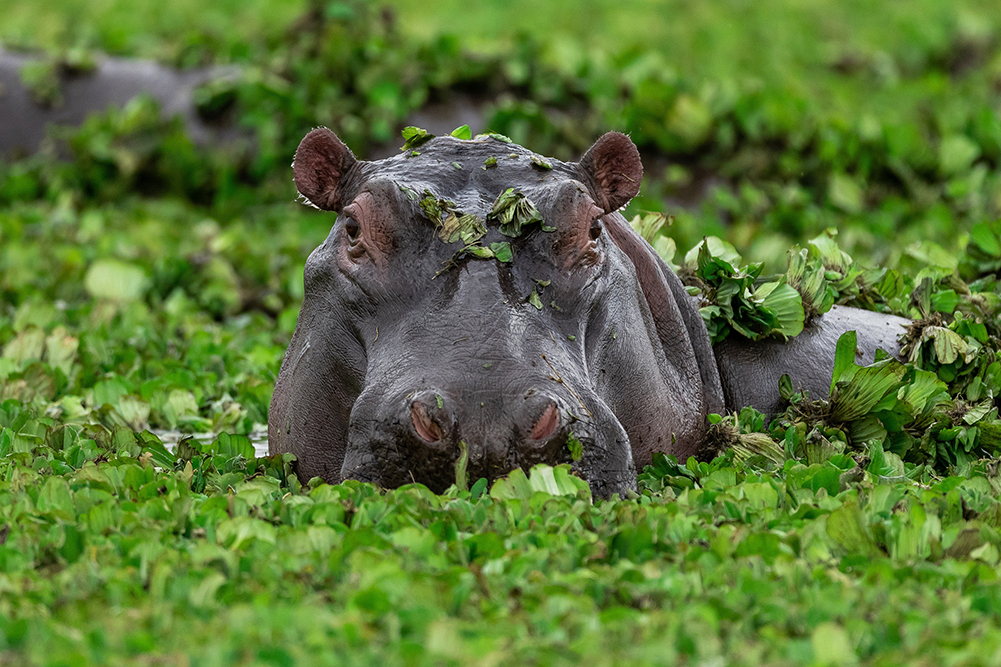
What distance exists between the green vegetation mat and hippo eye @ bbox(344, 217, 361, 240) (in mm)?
310

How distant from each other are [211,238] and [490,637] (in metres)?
9.07

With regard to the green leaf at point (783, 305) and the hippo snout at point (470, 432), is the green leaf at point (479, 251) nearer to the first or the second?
the hippo snout at point (470, 432)

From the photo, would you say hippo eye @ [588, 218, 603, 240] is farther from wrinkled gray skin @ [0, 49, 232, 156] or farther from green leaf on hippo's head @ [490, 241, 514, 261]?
wrinkled gray skin @ [0, 49, 232, 156]

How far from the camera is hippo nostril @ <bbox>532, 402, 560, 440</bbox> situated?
393 cm

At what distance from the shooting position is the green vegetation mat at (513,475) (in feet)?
10.0

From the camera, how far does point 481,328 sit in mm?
4188

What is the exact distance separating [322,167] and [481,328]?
1.14 metres

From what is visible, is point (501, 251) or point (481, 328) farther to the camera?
point (501, 251)

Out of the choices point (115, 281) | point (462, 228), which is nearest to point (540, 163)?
point (462, 228)

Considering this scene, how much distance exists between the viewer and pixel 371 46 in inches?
561

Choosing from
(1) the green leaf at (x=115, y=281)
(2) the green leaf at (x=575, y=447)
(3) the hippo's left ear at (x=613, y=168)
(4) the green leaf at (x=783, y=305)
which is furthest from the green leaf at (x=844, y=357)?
(1) the green leaf at (x=115, y=281)

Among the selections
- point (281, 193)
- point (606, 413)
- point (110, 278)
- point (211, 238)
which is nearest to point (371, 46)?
point (281, 193)

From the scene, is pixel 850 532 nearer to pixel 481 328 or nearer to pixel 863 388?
pixel 481 328

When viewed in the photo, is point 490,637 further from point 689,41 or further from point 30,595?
point 689,41
